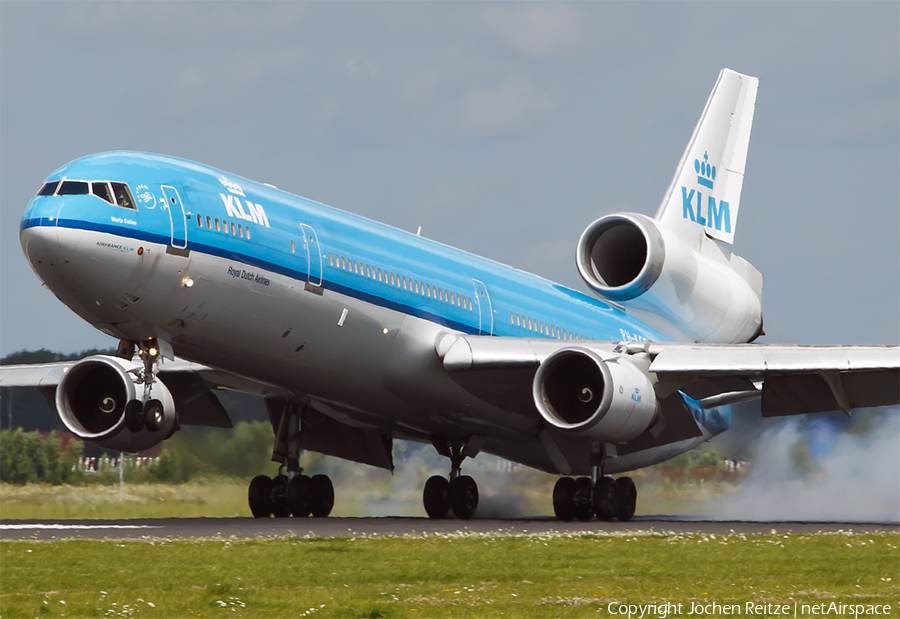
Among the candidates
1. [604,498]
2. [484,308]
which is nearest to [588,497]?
[604,498]

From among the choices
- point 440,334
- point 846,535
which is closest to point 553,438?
point 440,334

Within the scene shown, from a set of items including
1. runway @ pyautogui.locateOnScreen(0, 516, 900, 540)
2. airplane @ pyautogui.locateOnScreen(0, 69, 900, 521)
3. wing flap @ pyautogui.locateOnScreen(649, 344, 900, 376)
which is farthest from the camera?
wing flap @ pyautogui.locateOnScreen(649, 344, 900, 376)

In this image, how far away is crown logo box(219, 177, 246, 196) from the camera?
18562 millimetres

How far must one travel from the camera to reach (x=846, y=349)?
2061 centimetres

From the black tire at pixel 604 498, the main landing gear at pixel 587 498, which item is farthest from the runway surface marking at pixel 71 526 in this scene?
the black tire at pixel 604 498

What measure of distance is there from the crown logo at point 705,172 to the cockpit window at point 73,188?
17999 mm

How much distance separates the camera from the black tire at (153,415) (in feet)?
56.0

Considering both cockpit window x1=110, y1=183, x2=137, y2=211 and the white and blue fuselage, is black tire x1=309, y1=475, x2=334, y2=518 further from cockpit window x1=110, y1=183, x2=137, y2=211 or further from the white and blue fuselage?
cockpit window x1=110, y1=183, x2=137, y2=211

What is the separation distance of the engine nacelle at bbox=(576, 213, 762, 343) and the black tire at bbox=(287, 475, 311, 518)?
812cm

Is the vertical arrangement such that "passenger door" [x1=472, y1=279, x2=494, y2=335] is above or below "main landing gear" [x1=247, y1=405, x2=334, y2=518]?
above

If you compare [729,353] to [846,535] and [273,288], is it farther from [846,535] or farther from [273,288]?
[273,288]

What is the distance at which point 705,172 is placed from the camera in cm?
3177

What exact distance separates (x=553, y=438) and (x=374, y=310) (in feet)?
17.7

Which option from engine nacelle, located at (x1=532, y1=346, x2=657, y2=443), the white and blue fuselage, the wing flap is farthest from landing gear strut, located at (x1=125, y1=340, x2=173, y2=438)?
the wing flap
